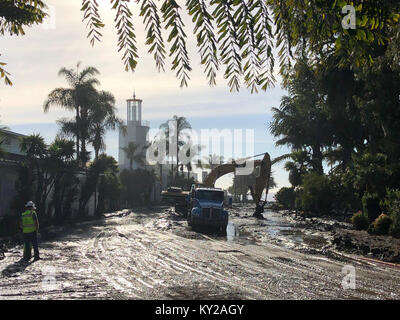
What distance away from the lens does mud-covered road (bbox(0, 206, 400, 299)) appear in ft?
29.8

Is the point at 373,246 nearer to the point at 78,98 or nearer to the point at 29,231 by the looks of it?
the point at 29,231

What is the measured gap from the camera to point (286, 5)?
2.79 metres

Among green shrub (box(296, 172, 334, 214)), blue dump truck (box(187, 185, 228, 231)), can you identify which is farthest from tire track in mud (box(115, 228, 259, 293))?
green shrub (box(296, 172, 334, 214))

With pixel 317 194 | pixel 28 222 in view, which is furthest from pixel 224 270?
pixel 317 194

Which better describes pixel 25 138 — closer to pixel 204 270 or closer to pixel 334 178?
pixel 204 270

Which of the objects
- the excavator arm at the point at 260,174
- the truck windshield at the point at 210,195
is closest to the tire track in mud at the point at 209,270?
the truck windshield at the point at 210,195

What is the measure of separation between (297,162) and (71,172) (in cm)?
2620

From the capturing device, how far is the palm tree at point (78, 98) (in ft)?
129

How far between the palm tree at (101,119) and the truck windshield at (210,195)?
57.7 feet

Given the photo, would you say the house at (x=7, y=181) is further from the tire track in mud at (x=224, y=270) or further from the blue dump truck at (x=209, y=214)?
the blue dump truck at (x=209, y=214)

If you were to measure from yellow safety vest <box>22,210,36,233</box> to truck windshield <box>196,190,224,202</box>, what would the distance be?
565 inches

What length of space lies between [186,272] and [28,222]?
582 centimetres

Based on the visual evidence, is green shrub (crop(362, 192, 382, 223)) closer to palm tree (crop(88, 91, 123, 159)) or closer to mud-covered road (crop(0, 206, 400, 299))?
mud-covered road (crop(0, 206, 400, 299))
